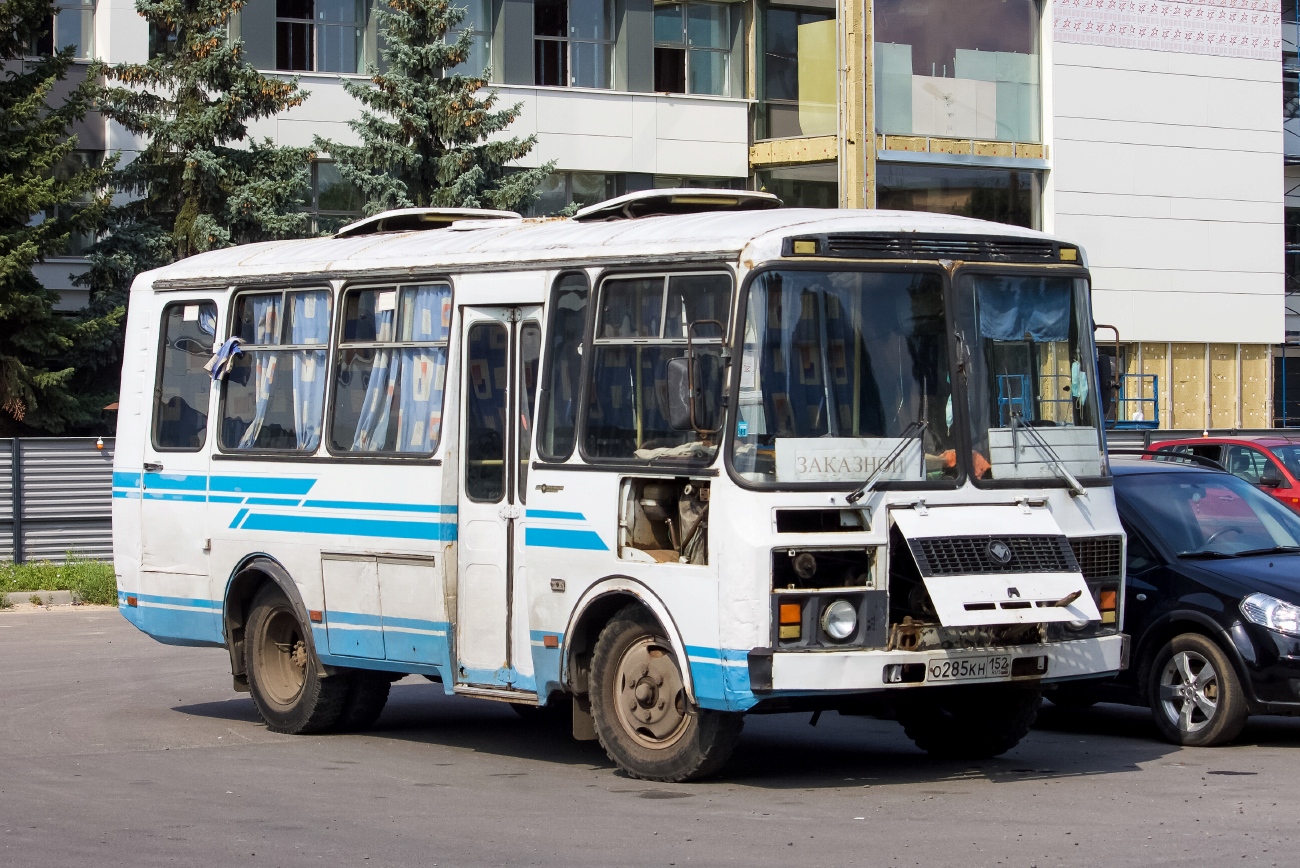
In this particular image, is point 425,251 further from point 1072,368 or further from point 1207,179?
point 1207,179

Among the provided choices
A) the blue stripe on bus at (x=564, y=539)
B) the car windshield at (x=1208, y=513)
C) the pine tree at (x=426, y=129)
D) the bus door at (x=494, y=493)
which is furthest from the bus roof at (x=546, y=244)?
the pine tree at (x=426, y=129)

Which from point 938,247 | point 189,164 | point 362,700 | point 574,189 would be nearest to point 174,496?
point 362,700

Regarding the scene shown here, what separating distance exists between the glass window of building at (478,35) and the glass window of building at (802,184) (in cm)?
629

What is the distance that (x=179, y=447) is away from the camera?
1330 cm

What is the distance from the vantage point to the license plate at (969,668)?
9.36 m

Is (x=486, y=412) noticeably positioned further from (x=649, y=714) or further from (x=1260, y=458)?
(x=1260, y=458)

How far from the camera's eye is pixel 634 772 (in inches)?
395

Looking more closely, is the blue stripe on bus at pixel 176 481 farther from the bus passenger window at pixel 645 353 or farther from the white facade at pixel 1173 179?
the white facade at pixel 1173 179

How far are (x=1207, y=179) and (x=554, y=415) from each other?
36013mm

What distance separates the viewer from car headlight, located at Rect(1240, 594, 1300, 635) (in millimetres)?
10789

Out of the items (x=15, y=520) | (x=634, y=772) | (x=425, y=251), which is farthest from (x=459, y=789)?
(x=15, y=520)

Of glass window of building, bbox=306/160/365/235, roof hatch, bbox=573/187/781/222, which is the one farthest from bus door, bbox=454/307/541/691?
glass window of building, bbox=306/160/365/235

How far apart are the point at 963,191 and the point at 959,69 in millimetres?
2503

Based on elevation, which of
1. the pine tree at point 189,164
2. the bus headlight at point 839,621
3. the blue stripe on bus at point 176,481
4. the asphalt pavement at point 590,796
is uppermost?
the pine tree at point 189,164
